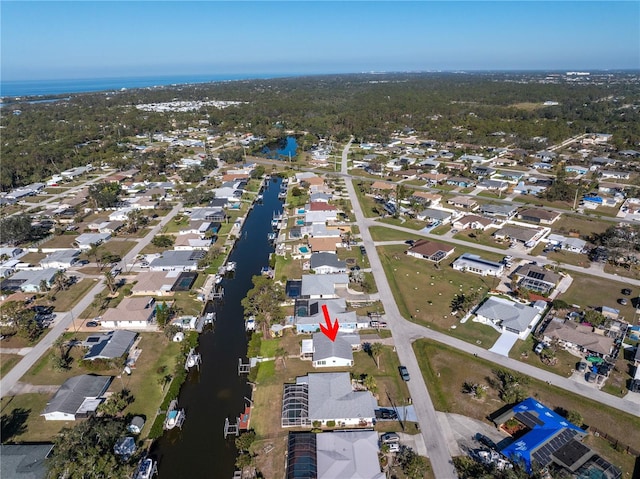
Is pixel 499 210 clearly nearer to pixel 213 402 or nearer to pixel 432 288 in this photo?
pixel 432 288

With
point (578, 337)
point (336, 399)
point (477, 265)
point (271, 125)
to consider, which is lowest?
point (336, 399)

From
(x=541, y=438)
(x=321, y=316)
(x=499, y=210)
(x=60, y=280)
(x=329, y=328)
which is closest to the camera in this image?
(x=541, y=438)

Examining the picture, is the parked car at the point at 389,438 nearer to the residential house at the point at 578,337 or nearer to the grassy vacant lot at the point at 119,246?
the residential house at the point at 578,337

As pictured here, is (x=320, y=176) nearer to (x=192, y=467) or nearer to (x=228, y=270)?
(x=228, y=270)

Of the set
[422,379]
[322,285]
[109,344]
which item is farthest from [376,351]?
[109,344]

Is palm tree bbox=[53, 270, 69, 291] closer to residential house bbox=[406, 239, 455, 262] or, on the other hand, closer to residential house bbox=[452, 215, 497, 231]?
residential house bbox=[406, 239, 455, 262]

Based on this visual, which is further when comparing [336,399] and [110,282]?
[110,282]
